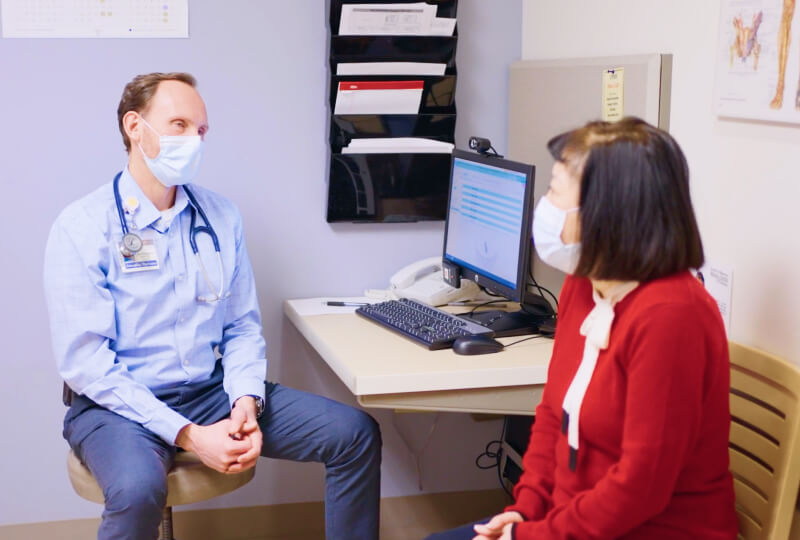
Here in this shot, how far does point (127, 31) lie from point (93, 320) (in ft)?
2.88

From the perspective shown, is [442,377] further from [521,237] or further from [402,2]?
[402,2]

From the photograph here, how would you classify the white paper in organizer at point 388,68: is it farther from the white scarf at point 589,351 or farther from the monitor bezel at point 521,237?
the white scarf at point 589,351

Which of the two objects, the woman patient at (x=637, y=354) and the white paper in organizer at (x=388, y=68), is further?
the white paper in organizer at (x=388, y=68)

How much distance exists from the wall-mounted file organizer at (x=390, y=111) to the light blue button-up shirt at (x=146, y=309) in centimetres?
47

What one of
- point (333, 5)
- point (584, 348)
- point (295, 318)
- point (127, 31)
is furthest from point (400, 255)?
point (584, 348)

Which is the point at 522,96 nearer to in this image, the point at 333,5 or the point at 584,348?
the point at 333,5

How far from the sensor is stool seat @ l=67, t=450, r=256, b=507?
2.08 m

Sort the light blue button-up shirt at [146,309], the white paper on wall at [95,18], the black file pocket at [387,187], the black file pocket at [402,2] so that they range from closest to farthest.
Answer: the light blue button-up shirt at [146,309]
the white paper on wall at [95,18]
the black file pocket at [402,2]
the black file pocket at [387,187]

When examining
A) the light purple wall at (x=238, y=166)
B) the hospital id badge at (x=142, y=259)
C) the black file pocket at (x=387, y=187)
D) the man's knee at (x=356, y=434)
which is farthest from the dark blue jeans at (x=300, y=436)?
the black file pocket at (x=387, y=187)

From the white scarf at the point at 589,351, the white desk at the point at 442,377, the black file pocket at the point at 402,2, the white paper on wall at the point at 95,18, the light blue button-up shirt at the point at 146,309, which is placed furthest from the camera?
the black file pocket at the point at 402,2

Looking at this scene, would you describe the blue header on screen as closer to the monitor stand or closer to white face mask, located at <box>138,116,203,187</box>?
the monitor stand

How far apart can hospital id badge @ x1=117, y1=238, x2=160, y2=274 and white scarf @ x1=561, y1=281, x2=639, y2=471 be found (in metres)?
1.10

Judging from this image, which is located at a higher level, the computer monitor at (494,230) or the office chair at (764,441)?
the computer monitor at (494,230)

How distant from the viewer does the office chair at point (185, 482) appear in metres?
2.08
